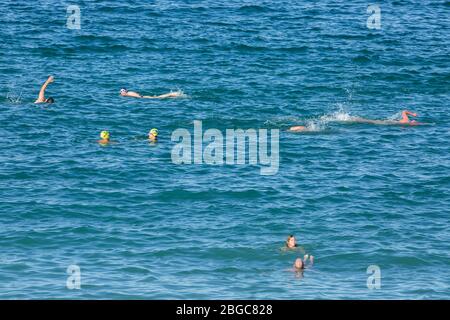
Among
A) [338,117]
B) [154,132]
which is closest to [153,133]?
[154,132]

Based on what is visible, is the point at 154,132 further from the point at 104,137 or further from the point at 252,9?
the point at 252,9

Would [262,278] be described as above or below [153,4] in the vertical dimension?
below

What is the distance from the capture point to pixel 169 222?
32.9 metres

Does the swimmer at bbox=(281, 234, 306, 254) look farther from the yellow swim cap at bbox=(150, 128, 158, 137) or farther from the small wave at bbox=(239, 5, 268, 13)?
the small wave at bbox=(239, 5, 268, 13)

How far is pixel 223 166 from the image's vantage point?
38.8 m

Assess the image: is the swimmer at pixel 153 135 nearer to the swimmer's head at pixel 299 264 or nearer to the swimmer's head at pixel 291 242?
the swimmer's head at pixel 291 242

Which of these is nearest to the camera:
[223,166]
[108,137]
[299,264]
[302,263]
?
[299,264]

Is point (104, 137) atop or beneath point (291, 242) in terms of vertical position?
atop

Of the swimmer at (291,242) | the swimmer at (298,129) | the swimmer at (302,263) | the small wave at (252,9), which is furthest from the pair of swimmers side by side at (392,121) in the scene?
the small wave at (252,9)

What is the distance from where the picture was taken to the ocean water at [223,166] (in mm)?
28516
